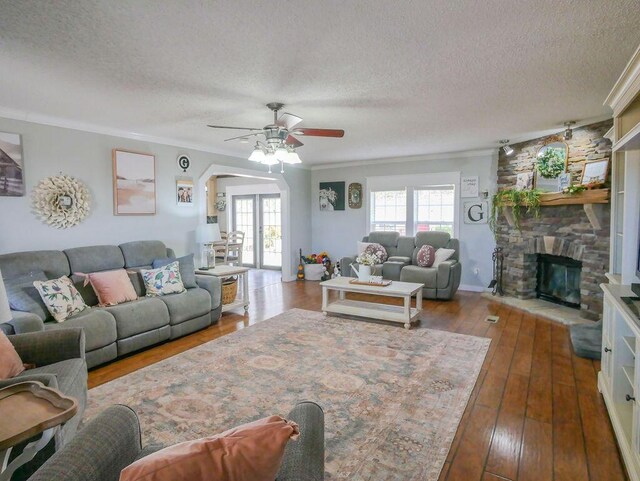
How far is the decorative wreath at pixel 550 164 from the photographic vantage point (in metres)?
4.66

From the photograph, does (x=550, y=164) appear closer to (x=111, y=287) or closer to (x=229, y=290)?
(x=229, y=290)

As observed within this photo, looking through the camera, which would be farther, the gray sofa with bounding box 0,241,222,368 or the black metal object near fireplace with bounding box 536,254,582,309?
the black metal object near fireplace with bounding box 536,254,582,309

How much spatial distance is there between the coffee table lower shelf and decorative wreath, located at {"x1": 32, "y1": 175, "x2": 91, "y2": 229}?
304 cm

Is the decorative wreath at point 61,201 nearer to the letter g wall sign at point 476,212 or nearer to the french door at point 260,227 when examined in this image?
the french door at point 260,227

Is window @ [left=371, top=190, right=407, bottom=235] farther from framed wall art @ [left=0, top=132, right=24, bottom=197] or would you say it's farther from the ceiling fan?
framed wall art @ [left=0, top=132, right=24, bottom=197]

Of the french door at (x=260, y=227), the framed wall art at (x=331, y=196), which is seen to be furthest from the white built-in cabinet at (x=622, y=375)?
the french door at (x=260, y=227)

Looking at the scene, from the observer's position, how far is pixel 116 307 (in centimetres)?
341

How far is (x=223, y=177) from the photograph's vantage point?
9055 mm

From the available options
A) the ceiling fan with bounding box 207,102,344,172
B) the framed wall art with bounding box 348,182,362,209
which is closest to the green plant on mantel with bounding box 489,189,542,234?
the framed wall art with bounding box 348,182,362,209

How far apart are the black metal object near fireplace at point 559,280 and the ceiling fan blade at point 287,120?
160 inches

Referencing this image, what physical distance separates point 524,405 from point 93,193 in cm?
459

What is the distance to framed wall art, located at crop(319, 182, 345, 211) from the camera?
24.4 ft

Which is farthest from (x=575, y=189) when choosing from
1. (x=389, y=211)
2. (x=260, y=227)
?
(x=260, y=227)

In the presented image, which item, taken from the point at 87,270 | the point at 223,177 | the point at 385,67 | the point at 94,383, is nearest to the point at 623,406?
the point at 385,67
